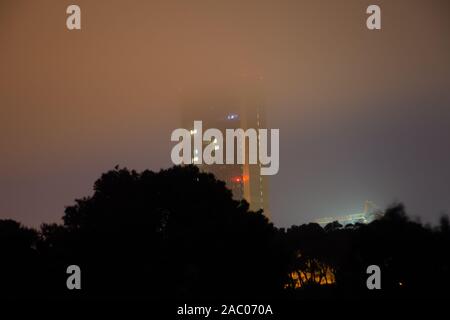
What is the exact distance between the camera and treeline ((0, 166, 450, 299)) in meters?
34.0

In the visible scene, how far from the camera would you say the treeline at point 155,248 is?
34.0 m

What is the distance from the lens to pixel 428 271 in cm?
5188

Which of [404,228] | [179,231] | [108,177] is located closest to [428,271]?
[404,228]

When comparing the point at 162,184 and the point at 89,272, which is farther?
the point at 162,184

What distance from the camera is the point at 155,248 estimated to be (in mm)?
35625
